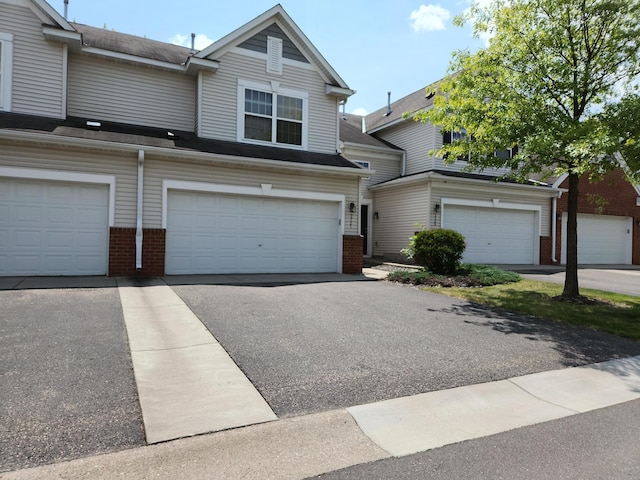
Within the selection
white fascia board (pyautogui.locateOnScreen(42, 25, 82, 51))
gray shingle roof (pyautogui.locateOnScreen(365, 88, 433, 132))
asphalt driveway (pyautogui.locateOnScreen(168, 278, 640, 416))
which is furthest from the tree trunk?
white fascia board (pyautogui.locateOnScreen(42, 25, 82, 51))

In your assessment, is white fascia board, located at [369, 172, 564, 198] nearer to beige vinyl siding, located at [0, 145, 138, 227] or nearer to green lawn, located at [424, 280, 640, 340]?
green lawn, located at [424, 280, 640, 340]

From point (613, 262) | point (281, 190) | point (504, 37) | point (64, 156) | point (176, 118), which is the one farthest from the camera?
point (613, 262)

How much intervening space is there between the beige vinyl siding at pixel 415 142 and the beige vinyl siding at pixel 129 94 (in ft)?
32.7

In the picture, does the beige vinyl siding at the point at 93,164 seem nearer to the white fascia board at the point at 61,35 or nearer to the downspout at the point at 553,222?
the white fascia board at the point at 61,35

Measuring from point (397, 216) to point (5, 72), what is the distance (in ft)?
46.4

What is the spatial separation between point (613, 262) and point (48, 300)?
24.2 m

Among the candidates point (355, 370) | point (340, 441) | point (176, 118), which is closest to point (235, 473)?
point (340, 441)

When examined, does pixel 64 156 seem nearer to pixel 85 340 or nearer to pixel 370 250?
pixel 85 340

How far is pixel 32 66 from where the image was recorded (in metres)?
11.3

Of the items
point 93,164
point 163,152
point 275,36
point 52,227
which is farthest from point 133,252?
point 275,36

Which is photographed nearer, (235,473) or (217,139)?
(235,473)

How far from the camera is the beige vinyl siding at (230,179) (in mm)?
11109

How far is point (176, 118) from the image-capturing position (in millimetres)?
13922

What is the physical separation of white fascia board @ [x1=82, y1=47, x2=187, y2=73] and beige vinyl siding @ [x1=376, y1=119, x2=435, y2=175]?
34.0ft
